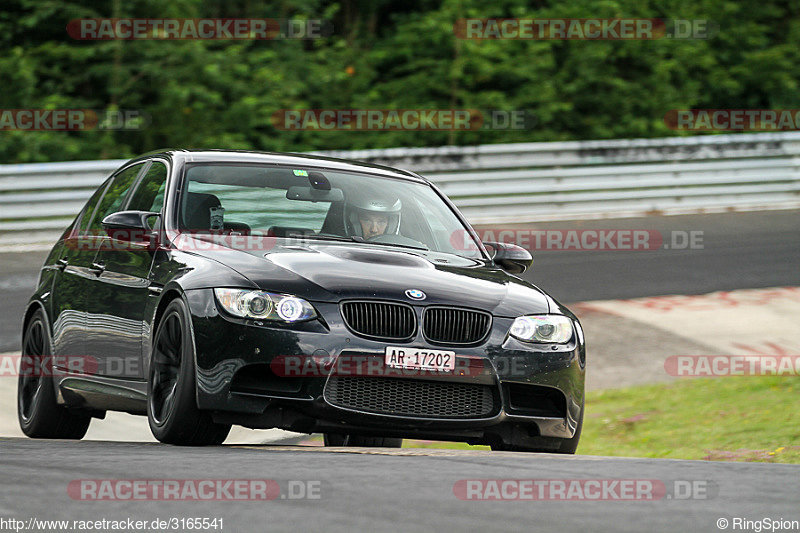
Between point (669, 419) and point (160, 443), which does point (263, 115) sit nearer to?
point (669, 419)

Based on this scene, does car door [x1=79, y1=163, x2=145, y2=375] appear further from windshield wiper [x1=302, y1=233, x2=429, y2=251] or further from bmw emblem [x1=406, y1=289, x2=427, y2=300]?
bmw emblem [x1=406, y1=289, x2=427, y2=300]

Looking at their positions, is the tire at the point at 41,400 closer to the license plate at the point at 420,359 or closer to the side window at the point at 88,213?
the side window at the point at 88,213

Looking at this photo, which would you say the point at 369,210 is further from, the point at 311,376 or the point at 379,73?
the point at 379,73

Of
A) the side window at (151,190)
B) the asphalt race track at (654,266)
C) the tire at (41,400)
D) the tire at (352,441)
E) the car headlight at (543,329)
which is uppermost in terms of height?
the side window at (151,190)

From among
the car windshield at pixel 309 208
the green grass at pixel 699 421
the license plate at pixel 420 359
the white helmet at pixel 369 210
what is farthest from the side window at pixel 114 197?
the green grass at pixel 699 421

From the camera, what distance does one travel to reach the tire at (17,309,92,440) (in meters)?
8.08

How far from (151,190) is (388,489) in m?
3.44

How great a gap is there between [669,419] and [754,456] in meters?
1.58

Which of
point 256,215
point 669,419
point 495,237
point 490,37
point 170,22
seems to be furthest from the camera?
→ point 490,37

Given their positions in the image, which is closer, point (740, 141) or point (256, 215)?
point (256, 215)

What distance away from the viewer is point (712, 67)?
26.2 metres

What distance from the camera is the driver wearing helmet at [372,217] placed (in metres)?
7.44

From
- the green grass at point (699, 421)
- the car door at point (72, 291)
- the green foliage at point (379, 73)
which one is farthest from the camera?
the green foliage at point (379, 73)

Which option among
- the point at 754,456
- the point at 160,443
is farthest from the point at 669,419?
the point at 160,443
